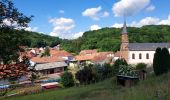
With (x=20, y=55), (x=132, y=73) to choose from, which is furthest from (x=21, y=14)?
(x=132, y=73)

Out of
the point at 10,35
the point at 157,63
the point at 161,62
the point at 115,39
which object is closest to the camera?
the point at 10,35

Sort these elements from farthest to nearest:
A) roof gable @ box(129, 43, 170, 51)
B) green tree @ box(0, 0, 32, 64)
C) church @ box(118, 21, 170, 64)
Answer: roof gable @ box(129, 43, 170, 51) → church @ box(118, 21, 170, 64) → green tree @ box(0, 0, 32, 64)

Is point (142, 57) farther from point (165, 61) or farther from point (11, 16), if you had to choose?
point (11, 16)

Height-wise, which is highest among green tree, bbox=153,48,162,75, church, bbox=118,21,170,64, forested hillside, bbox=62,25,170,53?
forested hillside, bbox=62,25,170,53

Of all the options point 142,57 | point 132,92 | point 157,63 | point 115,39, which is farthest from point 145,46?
point 132,92

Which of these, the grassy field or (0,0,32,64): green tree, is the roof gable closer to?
the grassy field

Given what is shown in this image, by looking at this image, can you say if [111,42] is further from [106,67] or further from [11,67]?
[11,67]

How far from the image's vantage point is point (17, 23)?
8352 mm

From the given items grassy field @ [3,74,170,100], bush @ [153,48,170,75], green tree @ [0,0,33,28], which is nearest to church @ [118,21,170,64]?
bush @ [153,48,170,75]

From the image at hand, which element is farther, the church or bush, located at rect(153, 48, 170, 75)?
the church

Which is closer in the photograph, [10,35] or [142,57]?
[10,35]

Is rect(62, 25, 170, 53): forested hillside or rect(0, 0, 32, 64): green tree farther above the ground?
rect(62, 25, 170, 53): forested hillside

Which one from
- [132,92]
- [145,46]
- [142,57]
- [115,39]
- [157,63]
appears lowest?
[132,92]

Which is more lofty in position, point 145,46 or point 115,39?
point 115,39
